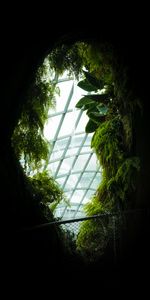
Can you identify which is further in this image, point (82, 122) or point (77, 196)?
point (77, 196)

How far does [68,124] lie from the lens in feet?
51.4

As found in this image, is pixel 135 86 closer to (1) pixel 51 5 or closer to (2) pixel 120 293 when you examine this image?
(1) pixel 51 5

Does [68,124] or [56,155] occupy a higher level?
[68,124]

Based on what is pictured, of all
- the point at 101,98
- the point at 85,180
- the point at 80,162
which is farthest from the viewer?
the point at 85,180

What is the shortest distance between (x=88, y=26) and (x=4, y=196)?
2292 millimetres

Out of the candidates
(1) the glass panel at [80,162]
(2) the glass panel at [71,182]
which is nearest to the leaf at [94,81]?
(1) the glass panel at [80,162]

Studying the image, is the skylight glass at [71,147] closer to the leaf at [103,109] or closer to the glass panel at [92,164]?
the glass panel at [92,164]

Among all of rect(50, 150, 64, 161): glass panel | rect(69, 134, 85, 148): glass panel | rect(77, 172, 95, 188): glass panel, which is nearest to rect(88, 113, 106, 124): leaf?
rect(69, 134, 85, 148): glass panel

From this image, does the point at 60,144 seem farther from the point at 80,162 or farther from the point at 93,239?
the point at 93,239

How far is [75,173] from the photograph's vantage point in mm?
20156

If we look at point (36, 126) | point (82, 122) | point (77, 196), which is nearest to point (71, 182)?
point (77, 196)

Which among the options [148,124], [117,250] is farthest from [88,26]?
[117,250]

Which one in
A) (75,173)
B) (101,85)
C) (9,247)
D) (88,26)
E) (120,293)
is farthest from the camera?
(75,173)

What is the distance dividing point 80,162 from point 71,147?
186 cm
